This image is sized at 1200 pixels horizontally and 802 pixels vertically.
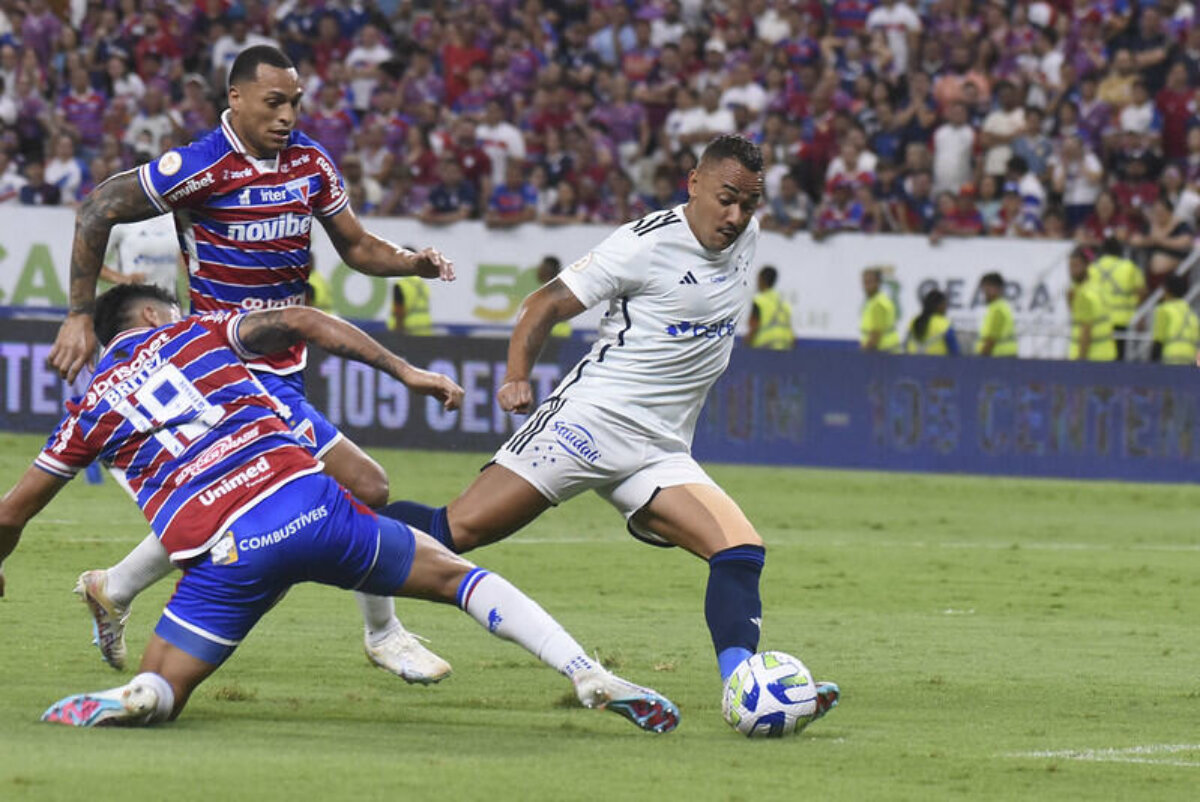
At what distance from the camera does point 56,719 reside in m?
6.83

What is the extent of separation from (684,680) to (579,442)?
123 cm

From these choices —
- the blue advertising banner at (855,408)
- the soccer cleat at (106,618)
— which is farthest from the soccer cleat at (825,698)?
the blue advertising banner at (855,408)

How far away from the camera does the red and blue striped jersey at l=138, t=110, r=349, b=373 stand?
8.41 meters

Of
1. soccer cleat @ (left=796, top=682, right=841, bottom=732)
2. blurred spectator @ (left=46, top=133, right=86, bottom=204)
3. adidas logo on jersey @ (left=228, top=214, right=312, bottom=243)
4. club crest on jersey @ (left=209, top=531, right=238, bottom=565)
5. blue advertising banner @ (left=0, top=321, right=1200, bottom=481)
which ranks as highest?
blurred spectator @ (left=46, top=133, right=86, bottom=204)

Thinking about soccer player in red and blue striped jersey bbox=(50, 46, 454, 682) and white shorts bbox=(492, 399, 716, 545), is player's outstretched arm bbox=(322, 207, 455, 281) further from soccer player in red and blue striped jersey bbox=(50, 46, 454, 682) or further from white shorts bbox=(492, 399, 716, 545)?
white shorts bbox=(492, 399, 716, 545)

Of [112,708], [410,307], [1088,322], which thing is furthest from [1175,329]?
[112,708]

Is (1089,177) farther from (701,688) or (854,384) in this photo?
(701,688)

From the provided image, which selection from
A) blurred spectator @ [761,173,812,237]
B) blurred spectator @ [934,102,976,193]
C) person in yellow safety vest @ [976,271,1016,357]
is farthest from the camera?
blurred spectator @ [934,102,976,193]

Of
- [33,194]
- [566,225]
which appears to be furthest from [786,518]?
[33,194]

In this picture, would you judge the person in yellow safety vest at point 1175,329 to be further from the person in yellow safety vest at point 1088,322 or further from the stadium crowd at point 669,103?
the stadium crowd at point 669,103

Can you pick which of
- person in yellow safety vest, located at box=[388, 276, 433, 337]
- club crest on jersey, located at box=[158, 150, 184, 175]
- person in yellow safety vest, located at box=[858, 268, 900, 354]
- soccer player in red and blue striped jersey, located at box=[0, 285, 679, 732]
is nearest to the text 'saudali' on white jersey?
soccer player in red and blue striped jersey, located at box=[0, 285, 679, 732]

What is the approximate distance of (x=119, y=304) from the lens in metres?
7.34

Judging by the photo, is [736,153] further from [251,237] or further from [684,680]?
[684,680]

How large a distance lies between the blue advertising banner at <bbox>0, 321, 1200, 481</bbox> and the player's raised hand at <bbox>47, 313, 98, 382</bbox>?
38.7ft
